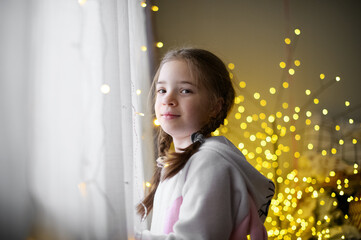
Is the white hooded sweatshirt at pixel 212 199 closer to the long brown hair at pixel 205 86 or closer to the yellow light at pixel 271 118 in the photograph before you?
the long brown hair at pixel 205 86

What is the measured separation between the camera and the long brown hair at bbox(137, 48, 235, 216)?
0.82m

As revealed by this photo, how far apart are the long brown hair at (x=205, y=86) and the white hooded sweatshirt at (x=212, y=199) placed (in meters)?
0.02

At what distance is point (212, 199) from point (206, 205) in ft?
0.06

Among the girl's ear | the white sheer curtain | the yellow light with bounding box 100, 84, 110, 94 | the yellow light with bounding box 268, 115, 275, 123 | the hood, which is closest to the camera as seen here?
the white sheer curtain

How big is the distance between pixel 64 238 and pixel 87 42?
0.31 meters

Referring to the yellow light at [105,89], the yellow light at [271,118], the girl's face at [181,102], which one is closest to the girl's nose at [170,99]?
the girl's face at [181,102]

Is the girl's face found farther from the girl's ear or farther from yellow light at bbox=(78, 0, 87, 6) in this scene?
yellow light at bbox=(78, 0, 87, 6)

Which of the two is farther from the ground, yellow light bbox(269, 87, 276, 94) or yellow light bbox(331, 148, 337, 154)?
yellow light bbox(269, 87, 276, 94)

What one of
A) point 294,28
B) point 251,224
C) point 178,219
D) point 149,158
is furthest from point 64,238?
point 294,28

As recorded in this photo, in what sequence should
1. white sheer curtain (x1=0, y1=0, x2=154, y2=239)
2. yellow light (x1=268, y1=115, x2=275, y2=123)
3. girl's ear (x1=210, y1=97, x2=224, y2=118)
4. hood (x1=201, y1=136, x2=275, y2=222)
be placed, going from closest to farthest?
white sheer curtain (x1=0, y1=0, x2=154, y2=239)
hood (x1=201, y1=136, x2=275, y2=222)
girl's ear (x1=210, y1=97, x2=224, y2=118)
yellow light (x1=268, y1=115, x2=275, y2=123)

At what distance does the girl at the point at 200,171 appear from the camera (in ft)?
2.21

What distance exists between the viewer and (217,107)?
2.94 feet

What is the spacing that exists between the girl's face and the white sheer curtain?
19 cm

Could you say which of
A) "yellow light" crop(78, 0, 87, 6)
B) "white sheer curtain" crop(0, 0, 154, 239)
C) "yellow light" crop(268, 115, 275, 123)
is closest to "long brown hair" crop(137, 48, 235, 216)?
"white sheer curtain" crop(0, 0, 154, 239)
